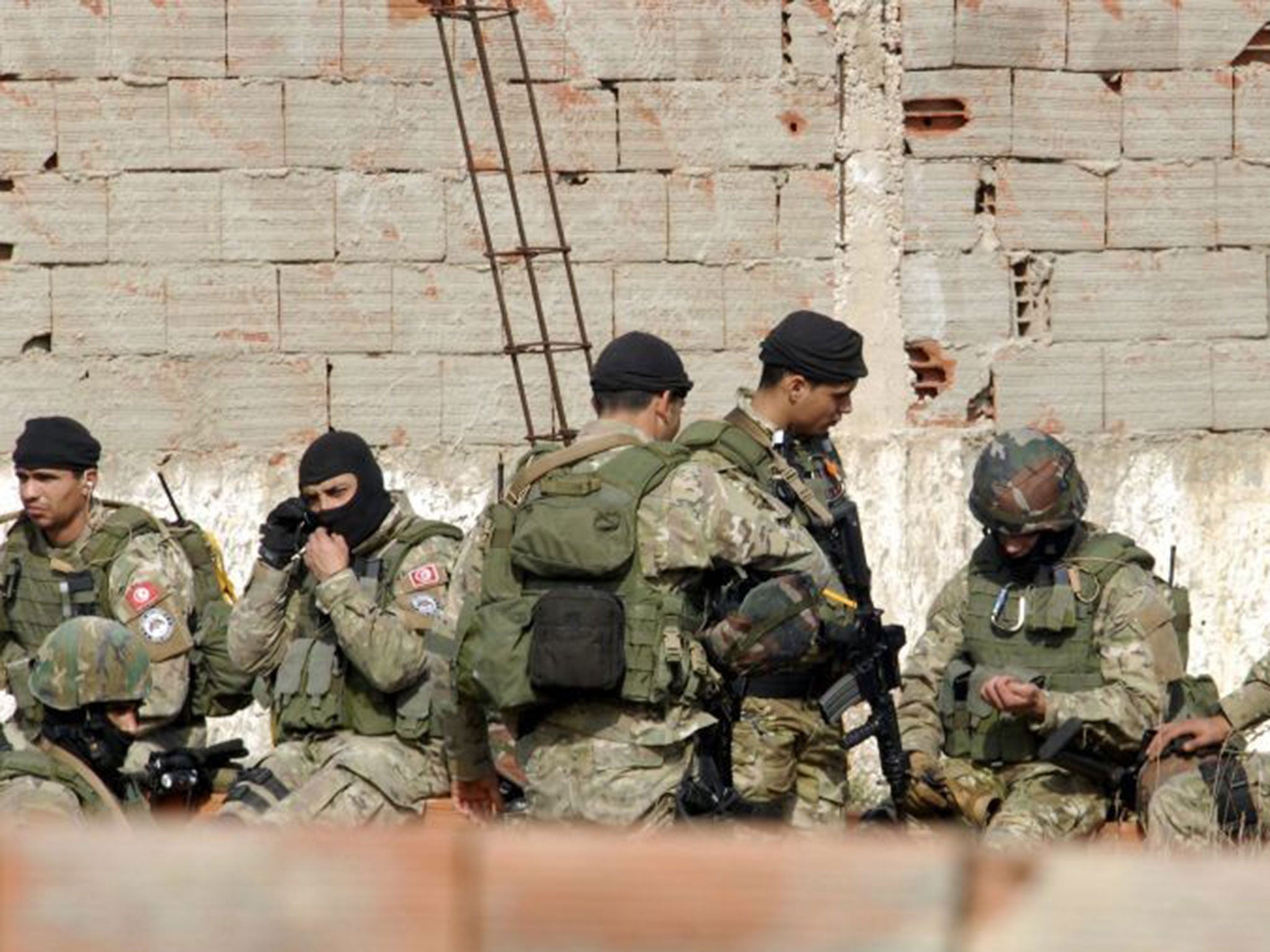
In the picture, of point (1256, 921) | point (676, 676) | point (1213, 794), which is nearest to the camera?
point (1256, 921)

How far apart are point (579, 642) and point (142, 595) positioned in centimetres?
203

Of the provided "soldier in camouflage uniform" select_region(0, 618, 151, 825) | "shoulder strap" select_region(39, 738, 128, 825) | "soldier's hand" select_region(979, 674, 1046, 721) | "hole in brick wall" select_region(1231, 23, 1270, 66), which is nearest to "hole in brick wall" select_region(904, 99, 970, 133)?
"hole in brick wall" select_region(1231, 23, 1270, 66)

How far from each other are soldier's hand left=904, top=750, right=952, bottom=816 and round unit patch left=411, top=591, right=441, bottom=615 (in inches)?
51.9

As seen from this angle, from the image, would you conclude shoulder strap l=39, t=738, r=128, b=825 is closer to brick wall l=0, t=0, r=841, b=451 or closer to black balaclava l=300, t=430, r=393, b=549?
black balaclava l=300, t=430, r=393, b=549

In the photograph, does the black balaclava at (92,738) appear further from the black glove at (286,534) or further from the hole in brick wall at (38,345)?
the hole in brick wall at (38,345)

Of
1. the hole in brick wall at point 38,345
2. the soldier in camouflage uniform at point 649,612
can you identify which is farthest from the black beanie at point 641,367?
the hole in brick wall at point 38,345

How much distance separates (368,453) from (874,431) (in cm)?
251

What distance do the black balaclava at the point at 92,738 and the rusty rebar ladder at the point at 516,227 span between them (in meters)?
2.63

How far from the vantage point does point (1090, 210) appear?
350 inches

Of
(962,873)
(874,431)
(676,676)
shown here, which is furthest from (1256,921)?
(874,431)

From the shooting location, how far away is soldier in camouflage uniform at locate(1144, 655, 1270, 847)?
257 inches

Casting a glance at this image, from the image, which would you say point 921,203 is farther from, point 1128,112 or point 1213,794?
point 1213,794

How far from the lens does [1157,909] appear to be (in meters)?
2.61

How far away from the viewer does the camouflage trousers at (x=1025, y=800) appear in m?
6.60
